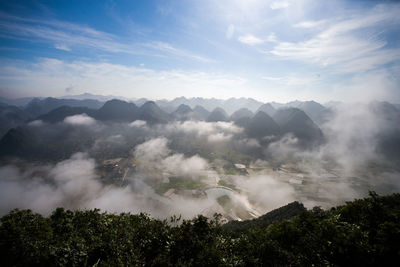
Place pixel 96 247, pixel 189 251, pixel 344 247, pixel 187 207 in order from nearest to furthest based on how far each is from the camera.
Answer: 1. pixel 344 247
2. pixel 96 247
3. pixel 189 251
4. pixel 187 207

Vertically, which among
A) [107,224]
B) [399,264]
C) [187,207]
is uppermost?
[399,264]

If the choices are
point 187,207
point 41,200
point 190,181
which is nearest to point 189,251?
point 187,207

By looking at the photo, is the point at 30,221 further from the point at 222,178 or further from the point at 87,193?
the point at 222,178

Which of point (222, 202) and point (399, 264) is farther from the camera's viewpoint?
point (222, 202)

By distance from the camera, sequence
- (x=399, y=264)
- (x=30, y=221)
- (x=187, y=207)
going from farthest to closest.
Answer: (x=187, y=207)
(x=30, y=221)
(x=399, y=264)

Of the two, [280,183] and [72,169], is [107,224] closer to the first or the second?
[280,183]

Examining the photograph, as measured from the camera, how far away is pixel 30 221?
2542 cm

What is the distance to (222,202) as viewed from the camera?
131 meters

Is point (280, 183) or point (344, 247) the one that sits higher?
point (344, 247)

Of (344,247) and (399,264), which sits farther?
(344,247)

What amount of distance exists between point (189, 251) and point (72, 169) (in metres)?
224

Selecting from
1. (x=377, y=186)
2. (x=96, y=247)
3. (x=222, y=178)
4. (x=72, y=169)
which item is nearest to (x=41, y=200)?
A: (x=72, y=169)

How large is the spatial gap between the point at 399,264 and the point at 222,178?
172m

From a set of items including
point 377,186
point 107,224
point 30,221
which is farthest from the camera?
point 377,186
